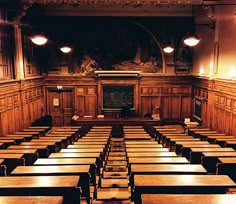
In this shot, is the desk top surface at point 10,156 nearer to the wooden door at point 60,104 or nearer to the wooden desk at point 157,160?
the wooden desk at point 157,160

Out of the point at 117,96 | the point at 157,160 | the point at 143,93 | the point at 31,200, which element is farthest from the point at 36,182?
the point at 143,93

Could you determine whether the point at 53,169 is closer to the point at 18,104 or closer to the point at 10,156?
the point at 10,156

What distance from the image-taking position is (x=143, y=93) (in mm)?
14898

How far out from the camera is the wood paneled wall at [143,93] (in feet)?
48.5

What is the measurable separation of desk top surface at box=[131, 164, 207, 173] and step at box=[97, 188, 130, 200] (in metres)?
0.77

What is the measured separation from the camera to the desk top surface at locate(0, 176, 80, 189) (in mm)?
3881

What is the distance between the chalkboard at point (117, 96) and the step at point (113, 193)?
9316 mm

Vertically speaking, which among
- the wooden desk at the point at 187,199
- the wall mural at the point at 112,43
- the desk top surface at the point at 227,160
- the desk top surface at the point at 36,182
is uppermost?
the wall mural at the point at 112,43

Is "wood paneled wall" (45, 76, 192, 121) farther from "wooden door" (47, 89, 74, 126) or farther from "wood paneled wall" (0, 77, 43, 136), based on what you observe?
"wood paneled wall" (0, 77, 43, 136)

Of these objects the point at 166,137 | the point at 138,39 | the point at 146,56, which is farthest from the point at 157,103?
the point at 166,137

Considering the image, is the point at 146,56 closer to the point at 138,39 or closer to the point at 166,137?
the point at 138,39

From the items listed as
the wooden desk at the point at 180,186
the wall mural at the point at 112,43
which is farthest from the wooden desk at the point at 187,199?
the wall mural at the point at 112,43

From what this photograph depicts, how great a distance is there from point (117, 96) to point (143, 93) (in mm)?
1575

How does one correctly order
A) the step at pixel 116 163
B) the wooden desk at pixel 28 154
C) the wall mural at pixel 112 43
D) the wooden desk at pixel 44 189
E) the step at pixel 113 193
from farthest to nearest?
the wall mural at pixel 112 43 < the step at pixel 116 163 < the wooden desk at pixel 28 154 < the step at pixel 113 193 < the wooden desk at pixel 44 189
